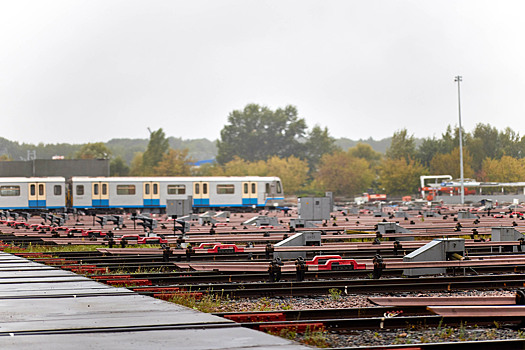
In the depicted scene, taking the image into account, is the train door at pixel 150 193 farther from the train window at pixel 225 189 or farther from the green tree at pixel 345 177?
the green tree at pixel 345 177

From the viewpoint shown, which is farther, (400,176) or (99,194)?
(400,176)

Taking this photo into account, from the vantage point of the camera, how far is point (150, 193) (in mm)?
65750

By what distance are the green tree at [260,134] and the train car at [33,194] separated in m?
92.6

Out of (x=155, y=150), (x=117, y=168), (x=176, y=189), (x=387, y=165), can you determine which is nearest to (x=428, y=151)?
(x=387, y=165)

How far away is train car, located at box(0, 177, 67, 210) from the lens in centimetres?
6383

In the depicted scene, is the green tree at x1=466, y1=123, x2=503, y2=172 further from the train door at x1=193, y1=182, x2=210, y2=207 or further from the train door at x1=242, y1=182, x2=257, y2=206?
the train door at x1=193, y1=182, x2=210, y2=207

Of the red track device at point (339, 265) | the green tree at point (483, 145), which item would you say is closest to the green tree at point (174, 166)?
the green tree at point (483, 145)

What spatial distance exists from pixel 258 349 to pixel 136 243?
75.1 feet

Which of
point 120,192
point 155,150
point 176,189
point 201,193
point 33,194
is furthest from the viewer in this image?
point 155,150

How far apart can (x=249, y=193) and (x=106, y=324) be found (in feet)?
187

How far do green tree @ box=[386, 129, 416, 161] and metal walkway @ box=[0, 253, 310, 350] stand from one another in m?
109

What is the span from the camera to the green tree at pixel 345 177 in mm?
116625

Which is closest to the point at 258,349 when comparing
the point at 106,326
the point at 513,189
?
the point at 106,326

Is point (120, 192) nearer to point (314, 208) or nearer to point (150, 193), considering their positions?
point (150, 193)
